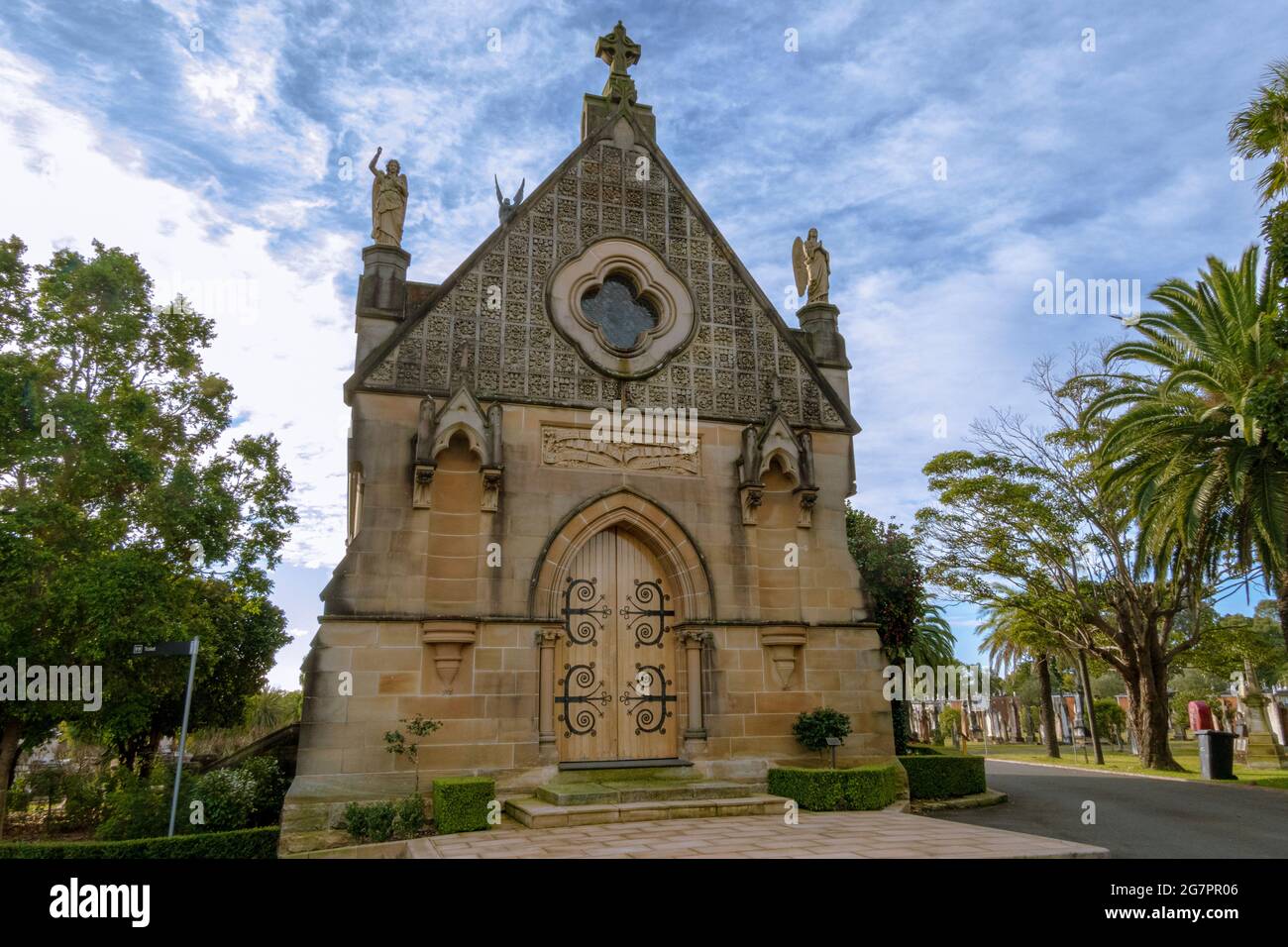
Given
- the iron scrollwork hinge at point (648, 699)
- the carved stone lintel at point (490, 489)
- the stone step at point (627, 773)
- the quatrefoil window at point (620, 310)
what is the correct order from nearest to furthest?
the stone step at point (627, 773), the carved stone lintel at point (490, 489), the iron scrollwork hinge at point (648, 699), the quatrefoil window at point (620, 310)

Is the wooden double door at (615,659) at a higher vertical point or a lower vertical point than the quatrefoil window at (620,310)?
lower

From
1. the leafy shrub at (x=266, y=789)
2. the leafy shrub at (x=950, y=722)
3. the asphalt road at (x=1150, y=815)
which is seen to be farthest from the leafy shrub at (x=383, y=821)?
the leafy shrub at (x=950, y=722)

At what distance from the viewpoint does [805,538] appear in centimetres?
1391

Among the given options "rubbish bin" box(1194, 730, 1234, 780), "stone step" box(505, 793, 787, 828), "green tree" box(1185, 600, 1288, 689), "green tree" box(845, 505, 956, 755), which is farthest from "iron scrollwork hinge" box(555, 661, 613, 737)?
"green tree" box(1185, 600, 1288, 689)

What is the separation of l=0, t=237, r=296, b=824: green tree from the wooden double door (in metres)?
9.10

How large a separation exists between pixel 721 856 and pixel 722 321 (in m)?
9.46

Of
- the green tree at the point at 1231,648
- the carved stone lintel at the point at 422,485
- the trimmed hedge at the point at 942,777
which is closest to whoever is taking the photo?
the carved stone lintel at the point at 422,485

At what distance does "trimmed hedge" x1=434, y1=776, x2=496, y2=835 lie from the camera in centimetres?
1038

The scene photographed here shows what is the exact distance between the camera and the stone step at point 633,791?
34.9 ft

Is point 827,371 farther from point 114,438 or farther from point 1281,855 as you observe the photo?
point 114,438

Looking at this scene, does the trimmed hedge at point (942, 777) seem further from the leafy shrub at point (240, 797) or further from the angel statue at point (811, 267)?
the leafy shrub at point (240, 797)

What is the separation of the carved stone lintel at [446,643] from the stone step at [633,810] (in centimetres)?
194

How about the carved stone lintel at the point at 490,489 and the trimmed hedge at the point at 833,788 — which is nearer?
the trimmed hedge at the point at 833,788
